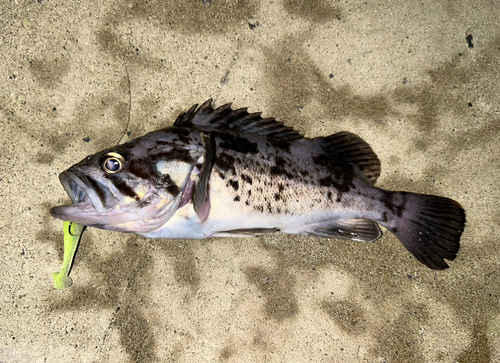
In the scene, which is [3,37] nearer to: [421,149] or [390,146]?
[390,146]

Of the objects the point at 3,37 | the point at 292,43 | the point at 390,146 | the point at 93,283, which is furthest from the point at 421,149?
the point at 3,37

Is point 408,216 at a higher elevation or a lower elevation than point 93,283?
higher

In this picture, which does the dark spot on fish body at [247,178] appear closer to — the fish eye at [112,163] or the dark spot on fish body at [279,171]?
the dark spot on fish body at [279,171]

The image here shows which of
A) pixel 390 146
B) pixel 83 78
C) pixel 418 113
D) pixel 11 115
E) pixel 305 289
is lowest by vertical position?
pixel 305 289

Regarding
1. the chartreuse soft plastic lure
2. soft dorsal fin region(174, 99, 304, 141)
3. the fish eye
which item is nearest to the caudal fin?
soft dorsal fin region(174, 99, 304, 141)

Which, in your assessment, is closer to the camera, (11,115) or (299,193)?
(299,193)

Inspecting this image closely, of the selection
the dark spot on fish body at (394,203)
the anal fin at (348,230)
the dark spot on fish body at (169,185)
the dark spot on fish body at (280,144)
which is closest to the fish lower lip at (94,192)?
the dark spot on fish body at (169,185)

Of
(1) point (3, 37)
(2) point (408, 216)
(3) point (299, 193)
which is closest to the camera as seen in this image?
(3) point (299, 193)
